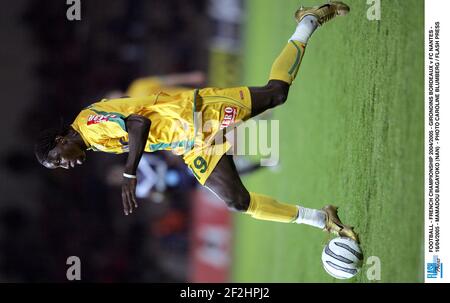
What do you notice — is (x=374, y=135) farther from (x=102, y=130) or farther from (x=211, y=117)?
(x=102, y=130)

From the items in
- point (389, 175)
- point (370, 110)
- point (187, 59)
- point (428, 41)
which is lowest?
point (389, 175)

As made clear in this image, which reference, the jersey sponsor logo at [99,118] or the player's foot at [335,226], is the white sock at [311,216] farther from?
the jersey sponsor logo at [99,118]

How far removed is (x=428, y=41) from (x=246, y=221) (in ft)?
21.0

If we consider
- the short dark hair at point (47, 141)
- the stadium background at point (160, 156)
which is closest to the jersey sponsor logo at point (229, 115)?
the short dark hair at point (47, 141)

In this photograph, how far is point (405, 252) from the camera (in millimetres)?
3945

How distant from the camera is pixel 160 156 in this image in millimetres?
7949

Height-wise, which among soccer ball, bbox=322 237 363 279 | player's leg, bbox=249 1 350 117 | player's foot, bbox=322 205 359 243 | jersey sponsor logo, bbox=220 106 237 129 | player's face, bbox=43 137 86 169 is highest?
player's leg, bbox=249 1 350 117

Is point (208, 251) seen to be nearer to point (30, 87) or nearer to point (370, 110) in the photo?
point (30, 87)

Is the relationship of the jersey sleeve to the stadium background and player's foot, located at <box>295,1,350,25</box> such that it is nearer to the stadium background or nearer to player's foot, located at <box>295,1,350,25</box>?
player's foot, located at <box>295,1,350,25</box>

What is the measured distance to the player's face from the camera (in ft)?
11.0

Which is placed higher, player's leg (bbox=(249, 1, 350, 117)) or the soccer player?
player's leg (bbox=(249, 1, 350, 117))

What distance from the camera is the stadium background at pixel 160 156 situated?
626cm

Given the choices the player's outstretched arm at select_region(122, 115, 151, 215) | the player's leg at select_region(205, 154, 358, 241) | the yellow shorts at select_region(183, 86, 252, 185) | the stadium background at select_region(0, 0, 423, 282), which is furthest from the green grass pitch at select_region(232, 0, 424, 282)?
the player's outstretched arm at select_region(122, 115, 151, 215)

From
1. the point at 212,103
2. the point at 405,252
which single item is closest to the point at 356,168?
the point at 405,252
